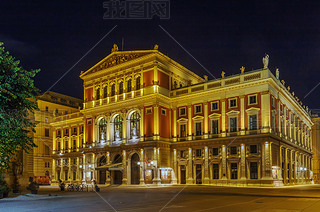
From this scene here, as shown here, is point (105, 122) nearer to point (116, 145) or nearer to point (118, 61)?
point (116, 145)

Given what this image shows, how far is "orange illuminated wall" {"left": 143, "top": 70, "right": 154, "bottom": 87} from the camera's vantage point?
51250mm

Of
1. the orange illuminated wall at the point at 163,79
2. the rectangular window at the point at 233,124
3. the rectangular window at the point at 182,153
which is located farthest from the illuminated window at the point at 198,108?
the rectangular window at the point at 182,153

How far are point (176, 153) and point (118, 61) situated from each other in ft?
59.1

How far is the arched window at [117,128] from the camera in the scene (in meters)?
54.5

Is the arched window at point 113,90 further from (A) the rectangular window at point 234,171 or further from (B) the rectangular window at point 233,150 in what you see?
(A) the rectangular window at point 234,171

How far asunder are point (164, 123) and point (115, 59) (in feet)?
46.4

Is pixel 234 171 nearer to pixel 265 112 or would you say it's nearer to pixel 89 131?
pixel 265 112

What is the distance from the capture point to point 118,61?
5591cm

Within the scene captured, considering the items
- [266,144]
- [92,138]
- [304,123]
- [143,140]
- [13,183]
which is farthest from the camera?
[304,123]

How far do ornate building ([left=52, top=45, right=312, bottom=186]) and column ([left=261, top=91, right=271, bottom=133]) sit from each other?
12 cm

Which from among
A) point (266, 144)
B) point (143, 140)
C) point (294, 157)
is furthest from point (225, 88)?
point (294, 157)

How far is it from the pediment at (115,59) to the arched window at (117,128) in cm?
909

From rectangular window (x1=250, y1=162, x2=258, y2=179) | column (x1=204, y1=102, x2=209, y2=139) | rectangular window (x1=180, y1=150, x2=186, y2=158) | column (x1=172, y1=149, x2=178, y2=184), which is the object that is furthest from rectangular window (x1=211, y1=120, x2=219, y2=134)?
rectangular window (x1=250, y1=162, x2=258, y2=179)

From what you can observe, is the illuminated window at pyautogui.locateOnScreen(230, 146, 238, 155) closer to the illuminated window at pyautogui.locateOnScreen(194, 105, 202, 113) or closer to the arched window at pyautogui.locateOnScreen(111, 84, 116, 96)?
the illuminated window at pyautogui.locateOnScreen(194, 105, 202, 113)
